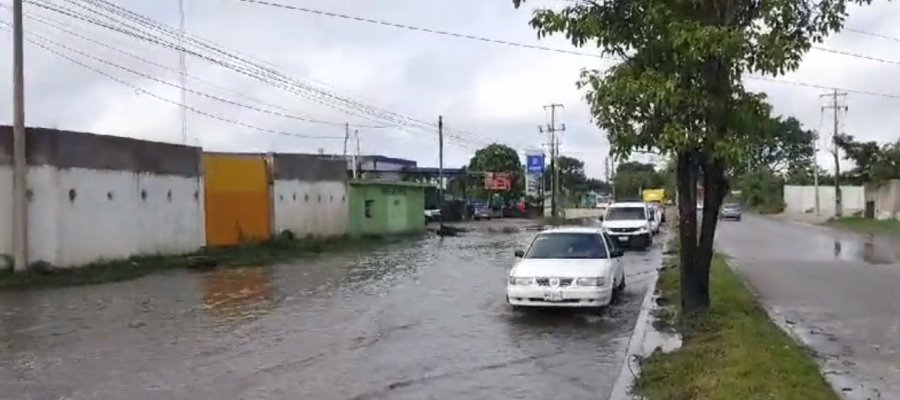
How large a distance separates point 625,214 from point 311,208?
13430 mm

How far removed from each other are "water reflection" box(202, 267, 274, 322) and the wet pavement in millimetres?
45

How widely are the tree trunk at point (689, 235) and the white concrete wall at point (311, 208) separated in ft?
85.1

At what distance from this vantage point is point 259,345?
41.7 ft

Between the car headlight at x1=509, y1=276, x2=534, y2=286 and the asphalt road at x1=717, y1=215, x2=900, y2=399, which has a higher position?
the car headlight at x1=509, y1=276, x2=534, y2=286

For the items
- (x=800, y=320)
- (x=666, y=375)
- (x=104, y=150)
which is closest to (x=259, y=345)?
(x=666, y=375)

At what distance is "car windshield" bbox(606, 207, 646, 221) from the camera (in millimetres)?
36594

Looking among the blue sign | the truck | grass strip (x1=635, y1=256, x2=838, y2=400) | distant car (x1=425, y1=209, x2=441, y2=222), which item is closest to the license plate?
grass strip (x1=635, y1=256, x2=838, y2=400)

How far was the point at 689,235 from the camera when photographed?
13.5 meters

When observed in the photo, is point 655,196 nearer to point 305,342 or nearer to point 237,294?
Result: point 237,294

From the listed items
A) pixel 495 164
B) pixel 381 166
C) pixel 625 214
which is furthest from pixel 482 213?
pixel 625 214

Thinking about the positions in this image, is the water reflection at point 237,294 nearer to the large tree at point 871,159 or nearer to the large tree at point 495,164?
the large tree at point 871,159

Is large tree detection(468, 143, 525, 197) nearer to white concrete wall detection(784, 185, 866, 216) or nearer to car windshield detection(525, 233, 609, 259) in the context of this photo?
white concrete wall detection(784, 185, 866, 216)

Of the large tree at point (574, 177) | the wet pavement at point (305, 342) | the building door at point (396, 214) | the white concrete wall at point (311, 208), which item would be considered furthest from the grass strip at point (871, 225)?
the large tree at point (574, 177)

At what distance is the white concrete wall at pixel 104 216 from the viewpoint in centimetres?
2408
